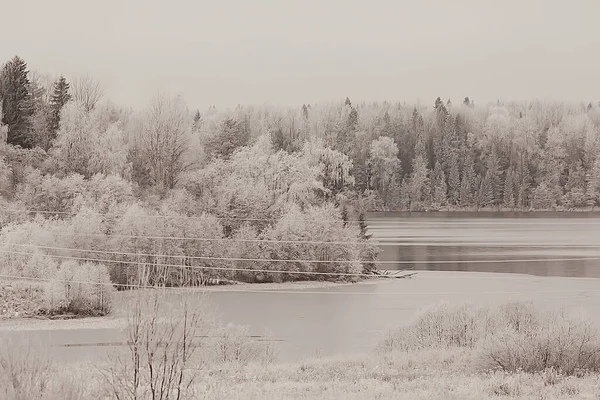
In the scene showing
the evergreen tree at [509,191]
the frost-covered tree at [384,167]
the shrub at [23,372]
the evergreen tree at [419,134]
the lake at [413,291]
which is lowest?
the lake at [413,291]

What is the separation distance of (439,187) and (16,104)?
43.9 metres

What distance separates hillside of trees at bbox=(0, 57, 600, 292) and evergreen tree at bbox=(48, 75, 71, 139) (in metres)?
0.13

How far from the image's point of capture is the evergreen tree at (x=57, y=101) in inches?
2319

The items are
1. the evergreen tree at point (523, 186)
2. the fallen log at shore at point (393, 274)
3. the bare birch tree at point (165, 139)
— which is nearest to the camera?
the fallen log at shore at point (393, 274)

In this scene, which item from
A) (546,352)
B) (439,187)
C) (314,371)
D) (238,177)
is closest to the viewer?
(546,352)

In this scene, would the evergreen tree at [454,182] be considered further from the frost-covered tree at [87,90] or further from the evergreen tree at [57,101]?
the evergreen tree at [57,101]

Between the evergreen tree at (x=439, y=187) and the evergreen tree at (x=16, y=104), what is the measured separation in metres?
41.1

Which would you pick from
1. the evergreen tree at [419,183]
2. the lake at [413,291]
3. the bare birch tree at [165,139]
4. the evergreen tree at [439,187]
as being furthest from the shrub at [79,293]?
the evergreen tree at [439,187]

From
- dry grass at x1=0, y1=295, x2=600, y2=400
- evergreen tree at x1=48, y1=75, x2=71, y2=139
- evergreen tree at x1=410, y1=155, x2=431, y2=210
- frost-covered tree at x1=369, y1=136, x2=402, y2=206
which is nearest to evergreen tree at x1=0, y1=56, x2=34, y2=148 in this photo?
evergreen tree at x1=48, y1=75, x2=71, y2=139

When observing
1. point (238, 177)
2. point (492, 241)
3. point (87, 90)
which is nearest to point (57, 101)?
point (87, 90)

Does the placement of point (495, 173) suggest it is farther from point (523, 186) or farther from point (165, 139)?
point (165, 139)

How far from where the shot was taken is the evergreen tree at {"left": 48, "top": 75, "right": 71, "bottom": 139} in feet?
193

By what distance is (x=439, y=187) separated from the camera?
8456 cm

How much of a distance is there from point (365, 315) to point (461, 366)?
60.0 feet
